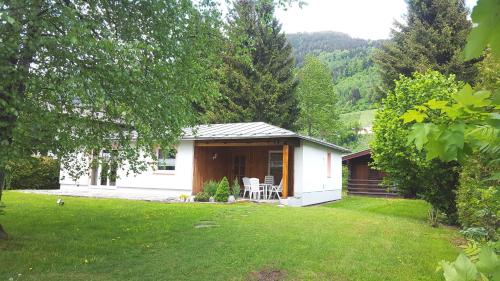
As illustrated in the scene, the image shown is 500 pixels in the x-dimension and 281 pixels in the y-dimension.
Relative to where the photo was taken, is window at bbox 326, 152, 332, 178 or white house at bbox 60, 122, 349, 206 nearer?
white house at bbox 60, 122, 349, 206

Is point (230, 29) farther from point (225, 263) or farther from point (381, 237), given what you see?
point (381, 237)

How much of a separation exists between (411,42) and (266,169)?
12673 millimetres

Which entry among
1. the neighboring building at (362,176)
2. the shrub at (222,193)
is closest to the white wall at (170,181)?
the shrub at (222,193)

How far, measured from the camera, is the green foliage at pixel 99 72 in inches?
204

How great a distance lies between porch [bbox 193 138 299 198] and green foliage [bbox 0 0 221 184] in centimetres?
929

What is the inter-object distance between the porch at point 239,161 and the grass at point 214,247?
604cm

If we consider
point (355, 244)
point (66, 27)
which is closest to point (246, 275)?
point (355, 244)

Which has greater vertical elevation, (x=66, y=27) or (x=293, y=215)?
(x=66, y=27)

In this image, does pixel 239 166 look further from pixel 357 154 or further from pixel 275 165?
pixel 357 154

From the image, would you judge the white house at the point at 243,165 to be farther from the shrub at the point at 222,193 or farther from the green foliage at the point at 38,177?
the shrub at the point at 222,193

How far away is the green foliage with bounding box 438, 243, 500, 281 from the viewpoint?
2.72 feet

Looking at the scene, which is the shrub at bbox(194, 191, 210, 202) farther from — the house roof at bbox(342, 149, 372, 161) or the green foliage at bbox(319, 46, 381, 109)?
the green foliage at bbox(319, 46, 381, 109)

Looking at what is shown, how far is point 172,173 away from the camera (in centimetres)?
1833

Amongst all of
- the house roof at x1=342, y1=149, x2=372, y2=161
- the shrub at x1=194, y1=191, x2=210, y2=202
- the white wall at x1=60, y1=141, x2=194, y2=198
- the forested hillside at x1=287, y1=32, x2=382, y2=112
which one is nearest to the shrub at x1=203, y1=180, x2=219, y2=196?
the shrub at x1=194, y1=191, x2=210, y2=202
